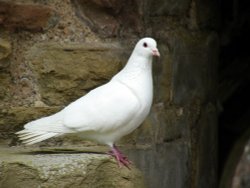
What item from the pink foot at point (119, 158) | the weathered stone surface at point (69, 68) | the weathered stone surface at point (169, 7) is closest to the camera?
the pink foot at point (119, 158)

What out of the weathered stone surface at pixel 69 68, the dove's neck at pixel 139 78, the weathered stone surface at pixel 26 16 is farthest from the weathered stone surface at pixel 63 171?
the weathered stone surface at pixel 26 16

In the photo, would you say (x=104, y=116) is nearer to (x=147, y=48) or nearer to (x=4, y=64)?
(x=147, y=48)

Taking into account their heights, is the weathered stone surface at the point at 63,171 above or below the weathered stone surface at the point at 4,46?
below

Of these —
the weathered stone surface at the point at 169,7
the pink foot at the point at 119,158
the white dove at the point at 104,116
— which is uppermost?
the weathered stone surface at the point at 169,7

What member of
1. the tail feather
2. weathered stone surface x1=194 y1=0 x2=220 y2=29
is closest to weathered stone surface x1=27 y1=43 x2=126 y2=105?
the tail feather

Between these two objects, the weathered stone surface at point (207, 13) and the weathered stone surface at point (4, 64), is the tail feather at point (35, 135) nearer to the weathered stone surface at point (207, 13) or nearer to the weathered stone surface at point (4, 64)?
the weathered stone surface at point (4, 64)

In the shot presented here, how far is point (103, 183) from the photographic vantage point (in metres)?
2.98

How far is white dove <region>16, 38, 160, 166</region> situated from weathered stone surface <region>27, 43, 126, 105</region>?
18 centimetres

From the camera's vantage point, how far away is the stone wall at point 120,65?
3.28 metres

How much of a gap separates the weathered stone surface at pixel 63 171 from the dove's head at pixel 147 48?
1.35 ft

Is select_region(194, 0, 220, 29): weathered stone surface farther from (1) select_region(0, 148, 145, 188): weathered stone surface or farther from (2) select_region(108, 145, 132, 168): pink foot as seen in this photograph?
(1) select_region(0, 148, 145, 188): weathered stone surface

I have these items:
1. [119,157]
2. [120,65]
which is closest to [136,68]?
[120,65]

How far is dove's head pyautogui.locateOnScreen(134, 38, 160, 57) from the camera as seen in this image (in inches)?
126

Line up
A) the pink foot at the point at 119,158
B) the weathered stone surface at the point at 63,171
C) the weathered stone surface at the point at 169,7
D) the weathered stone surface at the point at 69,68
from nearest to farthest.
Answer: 1. the weathered stone surface at the point at 63,171
2. the pink foot at the point at 119,158
3. the weathered stone surface at the point at 69,68
4. the weathered stone surface at the point at 169,7
